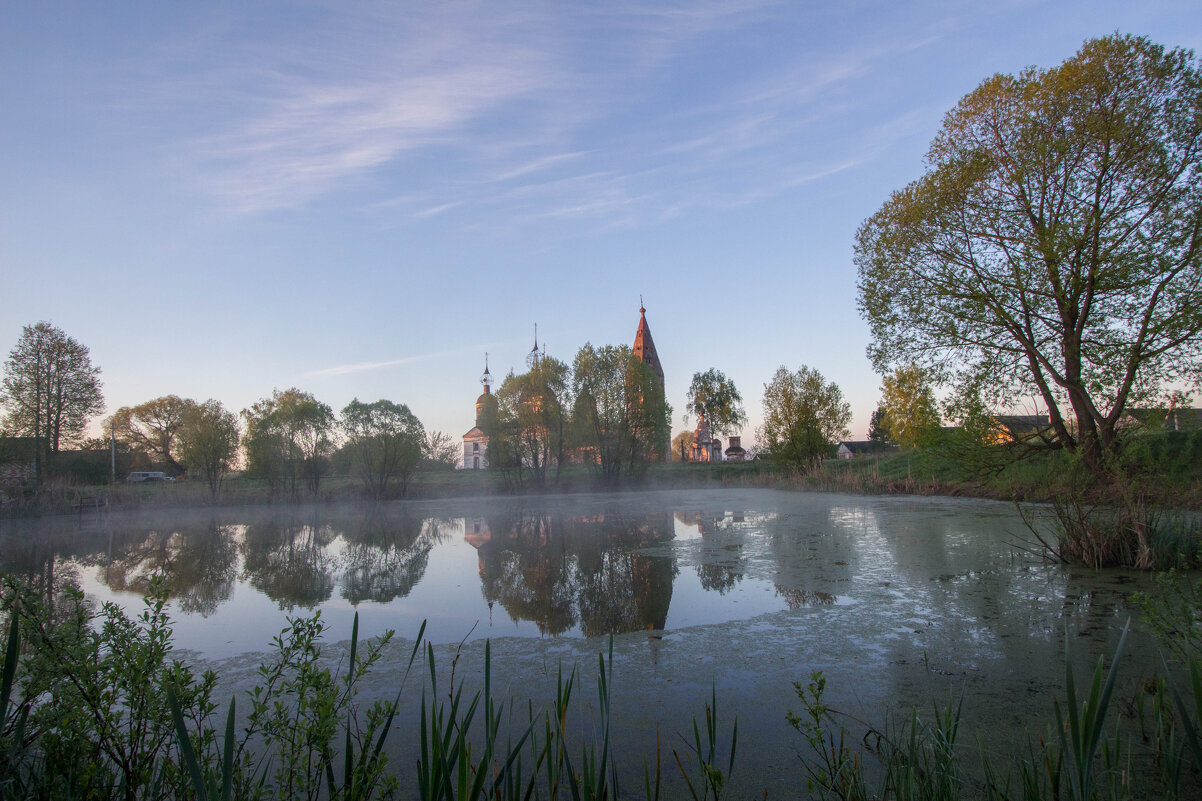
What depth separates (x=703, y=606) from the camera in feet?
17.8

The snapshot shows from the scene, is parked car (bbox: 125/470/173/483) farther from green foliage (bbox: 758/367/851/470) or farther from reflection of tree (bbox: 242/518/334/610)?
green foliage (bbox: 758/367/851/470)

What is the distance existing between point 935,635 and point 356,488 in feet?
81.7

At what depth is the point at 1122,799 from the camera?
1.74m

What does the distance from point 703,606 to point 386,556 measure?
5.80 m

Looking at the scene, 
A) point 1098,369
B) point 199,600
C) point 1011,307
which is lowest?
point 199,600

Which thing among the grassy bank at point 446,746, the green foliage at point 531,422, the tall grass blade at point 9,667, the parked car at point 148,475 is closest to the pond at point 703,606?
the grassy bank at point 446,746

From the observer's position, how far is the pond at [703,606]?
10.6ft

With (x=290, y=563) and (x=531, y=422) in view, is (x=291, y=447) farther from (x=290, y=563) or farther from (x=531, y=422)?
(x=290, y=563)

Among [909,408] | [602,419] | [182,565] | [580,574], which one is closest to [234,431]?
[602,419]

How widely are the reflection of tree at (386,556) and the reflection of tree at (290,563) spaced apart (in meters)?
0.31

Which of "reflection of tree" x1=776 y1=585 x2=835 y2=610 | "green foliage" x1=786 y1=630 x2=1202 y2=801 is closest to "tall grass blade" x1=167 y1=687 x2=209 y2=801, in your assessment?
"green foliage" x1=786 y1=630 x2=1202 y2=801

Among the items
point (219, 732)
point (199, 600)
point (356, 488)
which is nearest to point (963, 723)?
point (219, 732)

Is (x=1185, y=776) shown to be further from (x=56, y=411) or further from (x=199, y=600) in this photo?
(x=56, y=411)

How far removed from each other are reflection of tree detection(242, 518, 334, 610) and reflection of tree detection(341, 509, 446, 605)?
12.2 inches
